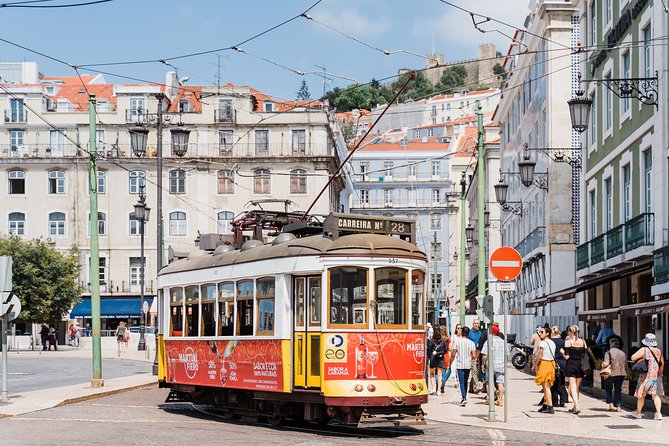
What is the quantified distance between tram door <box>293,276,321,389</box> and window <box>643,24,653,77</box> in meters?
13.9

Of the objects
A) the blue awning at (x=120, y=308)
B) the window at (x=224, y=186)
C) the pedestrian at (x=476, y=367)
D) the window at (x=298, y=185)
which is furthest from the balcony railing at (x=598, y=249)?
the window at (x=224, y=186)

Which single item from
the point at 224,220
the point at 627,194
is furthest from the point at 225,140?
the point at 627,194

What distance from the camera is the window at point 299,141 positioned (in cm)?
7425

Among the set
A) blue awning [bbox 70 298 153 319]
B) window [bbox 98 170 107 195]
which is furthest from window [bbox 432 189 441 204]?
blue awning [bbox 70 298 153 319]

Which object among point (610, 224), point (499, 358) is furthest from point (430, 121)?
point (499, 358)

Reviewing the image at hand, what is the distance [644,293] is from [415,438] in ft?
51.8

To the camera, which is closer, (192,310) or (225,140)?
(192,310)

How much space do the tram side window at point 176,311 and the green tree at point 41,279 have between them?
140ft

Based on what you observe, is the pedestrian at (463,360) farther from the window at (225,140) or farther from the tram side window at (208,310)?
the window at (225,140)

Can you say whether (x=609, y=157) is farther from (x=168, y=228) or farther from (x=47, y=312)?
(x=168, y=228)

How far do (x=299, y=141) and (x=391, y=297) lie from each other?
57.5 meters

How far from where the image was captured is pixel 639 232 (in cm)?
2823

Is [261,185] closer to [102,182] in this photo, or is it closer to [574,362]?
[102,182]

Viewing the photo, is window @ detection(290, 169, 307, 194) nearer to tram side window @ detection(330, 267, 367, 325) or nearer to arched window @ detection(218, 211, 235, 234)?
arched window @ detection(218, 211, 235, 234)
